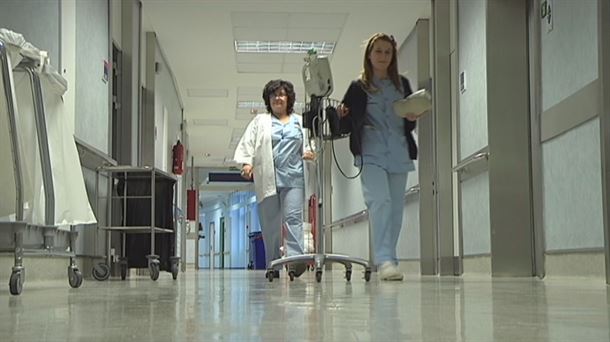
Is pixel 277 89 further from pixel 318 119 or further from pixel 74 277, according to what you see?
pixel 74 277

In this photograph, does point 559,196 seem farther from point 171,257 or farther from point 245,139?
point 171,257

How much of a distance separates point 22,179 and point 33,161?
437 mm

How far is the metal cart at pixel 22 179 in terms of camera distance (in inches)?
108

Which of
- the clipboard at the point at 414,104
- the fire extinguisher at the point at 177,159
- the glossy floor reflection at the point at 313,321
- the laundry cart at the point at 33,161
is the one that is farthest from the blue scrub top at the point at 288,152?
the fire extinguisher at the point at 177,159

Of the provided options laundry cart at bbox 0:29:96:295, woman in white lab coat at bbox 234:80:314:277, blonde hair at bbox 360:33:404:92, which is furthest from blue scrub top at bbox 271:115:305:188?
laundry cart at bbox 0:29:96:295

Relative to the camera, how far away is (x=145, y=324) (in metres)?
1.31

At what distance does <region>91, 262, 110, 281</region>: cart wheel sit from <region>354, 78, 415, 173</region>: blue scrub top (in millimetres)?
2045

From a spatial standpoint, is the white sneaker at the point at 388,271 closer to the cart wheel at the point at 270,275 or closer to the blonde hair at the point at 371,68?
the cart wheel at the point at 270,275

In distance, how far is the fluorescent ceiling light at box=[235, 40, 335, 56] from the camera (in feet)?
31.1

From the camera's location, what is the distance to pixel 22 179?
9.23ft

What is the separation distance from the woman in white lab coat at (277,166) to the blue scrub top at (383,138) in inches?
30.9

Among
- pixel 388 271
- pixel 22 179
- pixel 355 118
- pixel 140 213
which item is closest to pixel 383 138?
pixel 355 118

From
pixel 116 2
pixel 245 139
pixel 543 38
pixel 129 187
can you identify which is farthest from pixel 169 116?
pixel 543 38

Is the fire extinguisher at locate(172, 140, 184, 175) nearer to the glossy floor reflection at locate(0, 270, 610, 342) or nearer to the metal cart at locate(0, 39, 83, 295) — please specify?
the metal cart at locate(0, 39, 83, 295)
